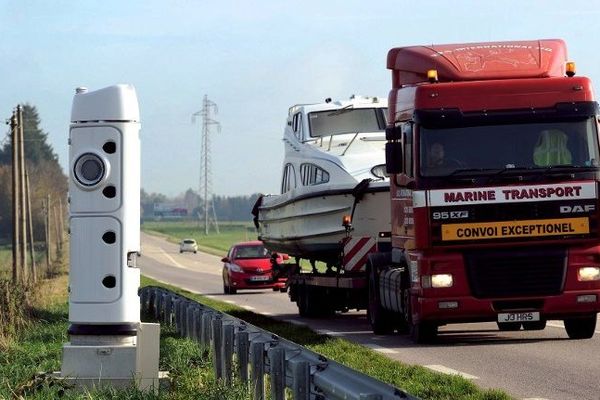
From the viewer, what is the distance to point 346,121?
2683cm

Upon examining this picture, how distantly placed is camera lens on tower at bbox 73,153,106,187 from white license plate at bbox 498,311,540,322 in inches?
262

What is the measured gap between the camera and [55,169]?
180375 mm

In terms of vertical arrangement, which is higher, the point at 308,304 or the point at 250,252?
the point at 250,252

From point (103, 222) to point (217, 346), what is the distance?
1.61 meters

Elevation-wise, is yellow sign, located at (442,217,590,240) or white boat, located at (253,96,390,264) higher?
white boat, located at (253,96,390,264)

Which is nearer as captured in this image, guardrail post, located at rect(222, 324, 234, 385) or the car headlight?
guardrail post, located at rect(222, 324, 234, 385)

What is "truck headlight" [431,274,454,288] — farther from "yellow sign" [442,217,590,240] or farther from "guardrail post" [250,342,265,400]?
"guardrail post" [250,342,265,400]

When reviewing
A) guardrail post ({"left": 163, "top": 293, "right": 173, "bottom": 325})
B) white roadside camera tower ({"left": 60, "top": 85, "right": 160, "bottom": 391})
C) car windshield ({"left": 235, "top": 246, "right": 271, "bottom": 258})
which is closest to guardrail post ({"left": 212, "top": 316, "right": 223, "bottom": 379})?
white roadside camera tower ({"left": 60, "top": 85, "right": 160, "bottom": 391})

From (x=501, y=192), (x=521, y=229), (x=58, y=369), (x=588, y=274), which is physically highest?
(x=501, y=192)

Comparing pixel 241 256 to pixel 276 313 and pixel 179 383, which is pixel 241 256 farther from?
pixel 179 383

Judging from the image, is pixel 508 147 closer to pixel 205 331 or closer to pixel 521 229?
pixel 521 229

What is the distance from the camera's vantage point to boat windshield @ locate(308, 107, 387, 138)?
26.7 meters

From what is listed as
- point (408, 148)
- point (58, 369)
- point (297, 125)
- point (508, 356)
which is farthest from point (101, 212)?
point (297, 125)

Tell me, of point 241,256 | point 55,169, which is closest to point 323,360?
point 241,256
